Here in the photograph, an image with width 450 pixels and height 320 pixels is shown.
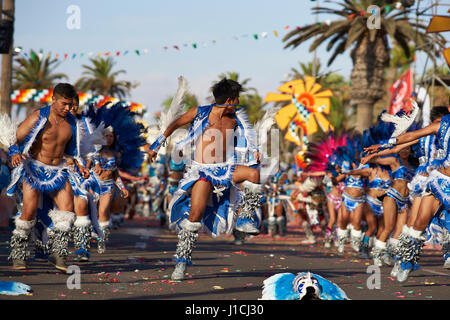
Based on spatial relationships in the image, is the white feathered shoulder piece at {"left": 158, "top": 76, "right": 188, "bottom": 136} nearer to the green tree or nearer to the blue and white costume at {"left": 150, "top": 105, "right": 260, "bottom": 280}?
the blue and white costume at {"left": 150, "top": 105, "right": 260, "bottom": 280}

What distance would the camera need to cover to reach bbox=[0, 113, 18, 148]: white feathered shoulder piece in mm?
8648

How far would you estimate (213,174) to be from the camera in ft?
28.0

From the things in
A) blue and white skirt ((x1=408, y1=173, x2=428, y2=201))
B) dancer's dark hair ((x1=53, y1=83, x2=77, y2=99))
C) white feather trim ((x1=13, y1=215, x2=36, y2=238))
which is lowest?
white feather trim ((x1=13, y1=215, x2=36, y2=238))

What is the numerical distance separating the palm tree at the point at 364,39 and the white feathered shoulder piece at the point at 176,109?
19566 mm

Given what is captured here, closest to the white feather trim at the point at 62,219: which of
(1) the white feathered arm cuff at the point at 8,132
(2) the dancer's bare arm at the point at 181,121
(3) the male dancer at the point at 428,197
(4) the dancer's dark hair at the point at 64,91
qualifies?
(1) the white feathered arm cuff at the point at 8,132

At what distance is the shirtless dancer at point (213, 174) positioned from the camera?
27.8ft

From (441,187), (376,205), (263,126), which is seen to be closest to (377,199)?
(376,205)

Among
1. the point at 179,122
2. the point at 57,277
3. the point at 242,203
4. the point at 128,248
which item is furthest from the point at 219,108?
the point at 128,248

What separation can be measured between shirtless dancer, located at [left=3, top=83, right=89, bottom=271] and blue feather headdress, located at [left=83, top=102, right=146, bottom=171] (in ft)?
12.5

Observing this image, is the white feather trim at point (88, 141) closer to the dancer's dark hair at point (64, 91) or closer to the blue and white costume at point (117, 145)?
the dancer's dark hair at point (64, 91)

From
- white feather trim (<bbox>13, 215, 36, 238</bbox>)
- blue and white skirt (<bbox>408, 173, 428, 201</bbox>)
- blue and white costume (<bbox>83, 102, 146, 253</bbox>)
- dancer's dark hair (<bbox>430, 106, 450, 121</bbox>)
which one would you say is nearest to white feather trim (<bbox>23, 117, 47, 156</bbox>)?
white feather trim (<bbox>13, 215, 36, 238</bbox>)

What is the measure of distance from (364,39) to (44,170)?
22.0 meters

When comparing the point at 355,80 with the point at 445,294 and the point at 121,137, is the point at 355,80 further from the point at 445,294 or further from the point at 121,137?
the point at 445,294
